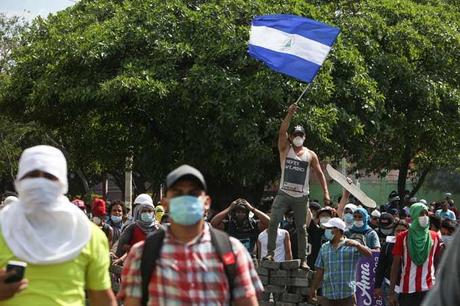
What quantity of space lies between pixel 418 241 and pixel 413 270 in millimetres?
310

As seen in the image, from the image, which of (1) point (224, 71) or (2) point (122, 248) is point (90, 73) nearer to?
(1) point (224, 71)

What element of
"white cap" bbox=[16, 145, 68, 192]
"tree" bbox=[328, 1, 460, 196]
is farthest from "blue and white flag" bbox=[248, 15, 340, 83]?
"tree" bbox=[328, 1, 460, 196]

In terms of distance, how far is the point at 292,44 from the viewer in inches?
495

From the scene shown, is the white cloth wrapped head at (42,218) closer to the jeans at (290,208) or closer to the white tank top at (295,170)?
the white tank top at (295,170)

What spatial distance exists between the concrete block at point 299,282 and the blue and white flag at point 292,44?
271 cm

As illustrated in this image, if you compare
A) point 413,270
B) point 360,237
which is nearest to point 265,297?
point 360,237

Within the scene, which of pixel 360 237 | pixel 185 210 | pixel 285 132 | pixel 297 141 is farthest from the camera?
pixel 360 237

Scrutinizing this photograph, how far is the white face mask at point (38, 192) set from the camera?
15.0 feet

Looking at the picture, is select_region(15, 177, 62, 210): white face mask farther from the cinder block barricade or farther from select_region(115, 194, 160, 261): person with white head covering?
the cinder block barricade

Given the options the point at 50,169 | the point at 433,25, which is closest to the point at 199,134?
the point at 433,25

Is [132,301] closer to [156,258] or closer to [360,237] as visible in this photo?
[156,258]

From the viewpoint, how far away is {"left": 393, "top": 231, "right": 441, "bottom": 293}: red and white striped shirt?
32.4ft

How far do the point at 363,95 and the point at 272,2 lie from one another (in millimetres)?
2991

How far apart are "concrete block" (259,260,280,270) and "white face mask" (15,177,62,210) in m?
8.23
